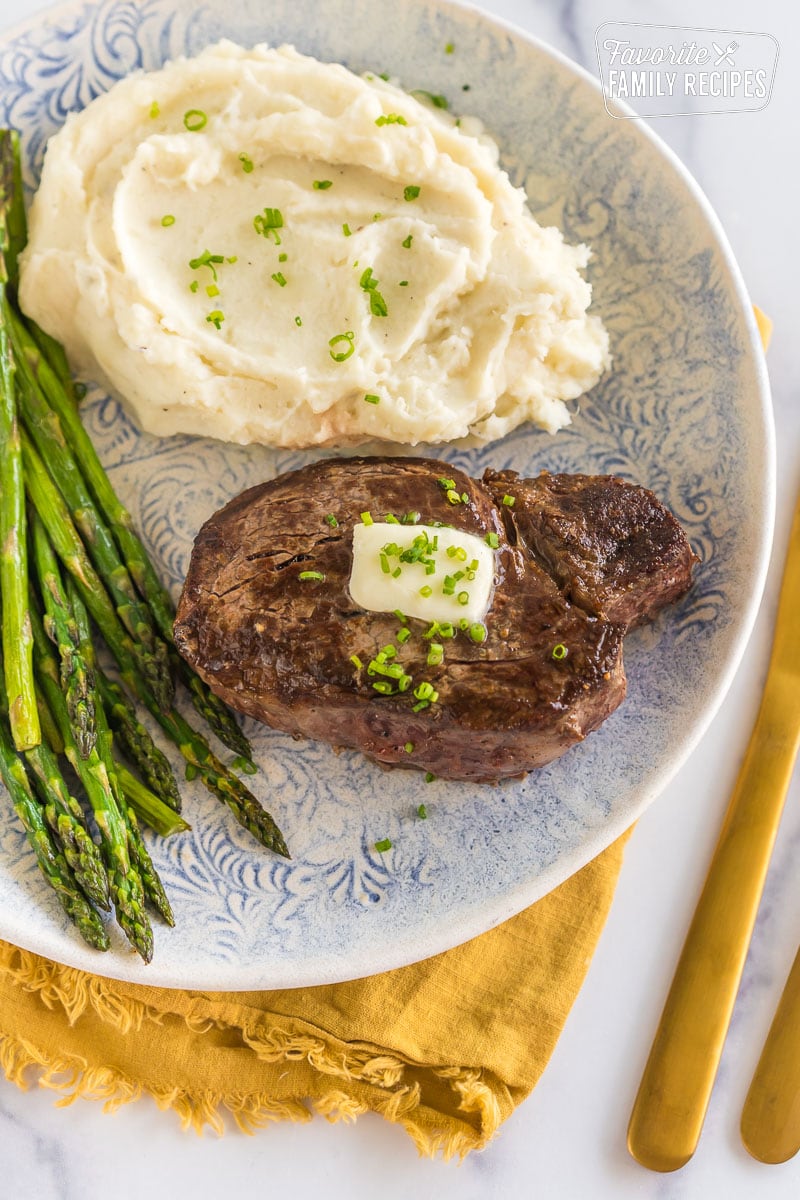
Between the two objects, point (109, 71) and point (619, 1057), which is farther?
point (109, 71)

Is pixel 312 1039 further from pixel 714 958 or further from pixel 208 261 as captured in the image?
pixel 208 261

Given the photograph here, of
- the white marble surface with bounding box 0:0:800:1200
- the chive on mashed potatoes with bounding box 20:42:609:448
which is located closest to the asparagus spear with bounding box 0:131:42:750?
the chive on mashed potatoes with bounding box 20:42:609:448

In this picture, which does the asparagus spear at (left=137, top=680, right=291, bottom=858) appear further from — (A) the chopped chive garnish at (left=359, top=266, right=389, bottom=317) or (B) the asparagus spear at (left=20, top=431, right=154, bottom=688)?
(A) the chopped chive garnish at (left=359, top=266, right=389, bottom=317)

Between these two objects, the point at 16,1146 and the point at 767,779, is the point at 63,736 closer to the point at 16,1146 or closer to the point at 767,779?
the point at 16,1146

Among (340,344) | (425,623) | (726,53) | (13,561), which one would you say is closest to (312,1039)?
(425,623)

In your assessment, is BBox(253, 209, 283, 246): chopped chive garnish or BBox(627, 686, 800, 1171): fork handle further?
BBox(253, 209, 283, 246): chopped chive garnish

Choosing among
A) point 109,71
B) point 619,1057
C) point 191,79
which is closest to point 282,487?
point 191,79
